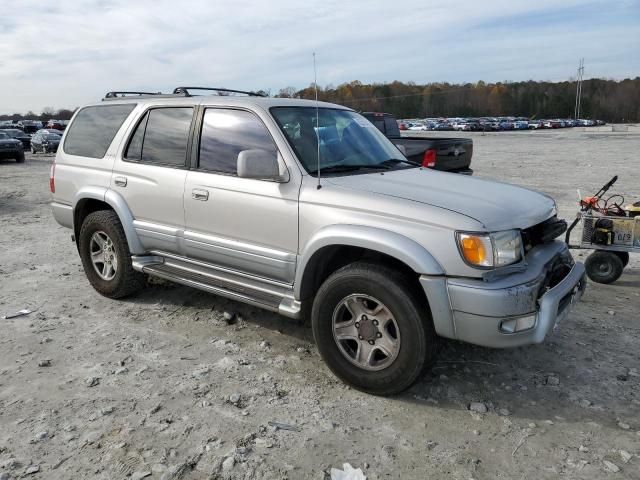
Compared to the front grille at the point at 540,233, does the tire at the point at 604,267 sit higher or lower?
lower

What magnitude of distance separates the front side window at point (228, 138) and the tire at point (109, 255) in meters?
1.29

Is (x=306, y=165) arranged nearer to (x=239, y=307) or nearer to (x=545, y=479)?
(x=239, y=307)

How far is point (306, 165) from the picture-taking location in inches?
150

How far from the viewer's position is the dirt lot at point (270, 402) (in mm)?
2844

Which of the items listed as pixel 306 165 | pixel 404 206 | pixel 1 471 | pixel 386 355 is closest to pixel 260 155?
pixel 306 165

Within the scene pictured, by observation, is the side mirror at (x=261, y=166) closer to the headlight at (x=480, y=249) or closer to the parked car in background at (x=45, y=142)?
the headlight at (x=480, y=249)

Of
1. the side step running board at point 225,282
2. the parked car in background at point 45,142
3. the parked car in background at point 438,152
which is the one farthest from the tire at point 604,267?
the parked car in background at point 45,142

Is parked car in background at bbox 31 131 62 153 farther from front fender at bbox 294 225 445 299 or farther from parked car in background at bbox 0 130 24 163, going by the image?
front fender at bbox 294 225 445 299

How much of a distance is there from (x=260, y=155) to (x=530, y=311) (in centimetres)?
204

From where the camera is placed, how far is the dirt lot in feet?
9.33

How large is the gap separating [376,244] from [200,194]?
1688mm

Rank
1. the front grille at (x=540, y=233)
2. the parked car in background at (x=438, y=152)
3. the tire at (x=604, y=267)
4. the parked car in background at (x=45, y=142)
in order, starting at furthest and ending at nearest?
1. the parked car in background at (x=45, y=142)
2. the parked car in background at (x=438, y=152)
3. the tire at (x=604, y=267)
4. the front grille at (x=540, y=233)

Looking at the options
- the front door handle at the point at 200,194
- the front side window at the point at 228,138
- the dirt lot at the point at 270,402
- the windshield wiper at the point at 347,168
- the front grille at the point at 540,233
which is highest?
the front side window at the point at 228,138

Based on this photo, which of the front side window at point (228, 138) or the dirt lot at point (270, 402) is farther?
the front side window at point (228, 138)
